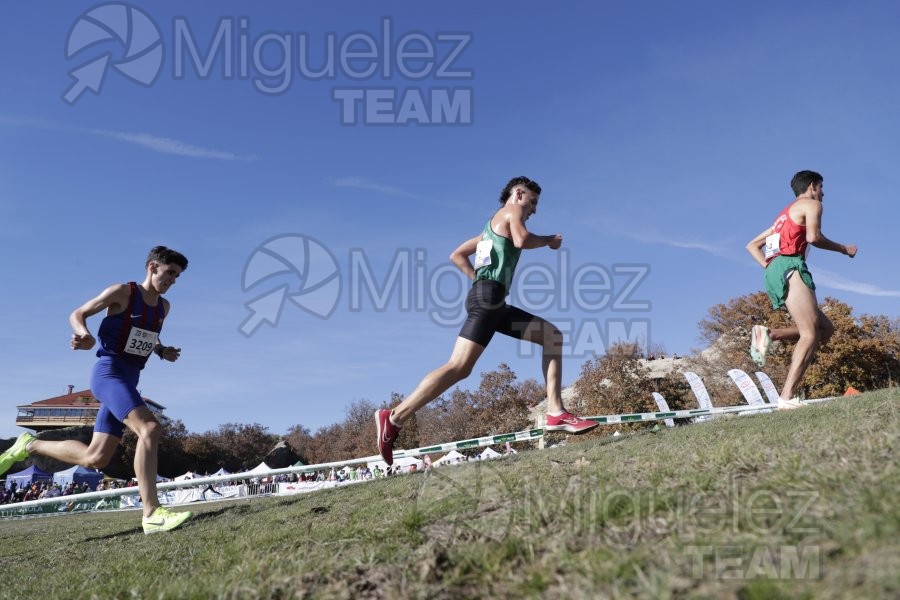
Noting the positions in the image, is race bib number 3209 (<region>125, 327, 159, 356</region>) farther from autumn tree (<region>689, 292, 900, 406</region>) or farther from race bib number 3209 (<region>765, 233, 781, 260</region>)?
autumn tree (<region>689, 292, 900, 406</region>)

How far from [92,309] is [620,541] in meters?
5.72

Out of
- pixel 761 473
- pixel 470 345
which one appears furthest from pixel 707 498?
pixel 470 345

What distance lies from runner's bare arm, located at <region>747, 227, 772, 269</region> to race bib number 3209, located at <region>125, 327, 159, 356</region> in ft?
23.3

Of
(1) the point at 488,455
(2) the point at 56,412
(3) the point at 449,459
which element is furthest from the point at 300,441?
(1) the point at 488,455

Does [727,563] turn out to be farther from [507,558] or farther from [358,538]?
[358,538]

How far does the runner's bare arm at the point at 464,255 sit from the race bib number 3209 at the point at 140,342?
3472mm

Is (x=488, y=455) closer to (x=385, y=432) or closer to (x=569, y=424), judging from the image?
(x=569, y=424)

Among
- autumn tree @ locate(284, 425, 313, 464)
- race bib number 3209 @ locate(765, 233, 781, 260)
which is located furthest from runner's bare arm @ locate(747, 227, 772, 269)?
autumn tree @ locate(284, 425, 313, 464)

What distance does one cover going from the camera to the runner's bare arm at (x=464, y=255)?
5.90 m

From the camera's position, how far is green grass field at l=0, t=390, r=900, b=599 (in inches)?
59.4

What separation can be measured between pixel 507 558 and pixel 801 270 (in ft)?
19.2

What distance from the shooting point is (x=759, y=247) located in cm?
696

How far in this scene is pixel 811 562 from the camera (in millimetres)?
1488

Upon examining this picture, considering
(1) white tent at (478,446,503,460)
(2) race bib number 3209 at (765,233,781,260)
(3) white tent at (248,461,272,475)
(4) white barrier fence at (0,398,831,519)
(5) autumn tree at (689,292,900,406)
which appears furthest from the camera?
(5) autumn tree at (689,292,900,406)
